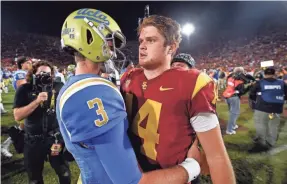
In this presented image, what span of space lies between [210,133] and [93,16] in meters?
0.83

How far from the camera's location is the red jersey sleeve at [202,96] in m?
1.12

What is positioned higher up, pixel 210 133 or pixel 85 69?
pixel 85 69

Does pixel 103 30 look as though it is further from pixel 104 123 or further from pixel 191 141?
pixel 191 141

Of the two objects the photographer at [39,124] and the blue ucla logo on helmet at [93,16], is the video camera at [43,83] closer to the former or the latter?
the photographer at [39,124]

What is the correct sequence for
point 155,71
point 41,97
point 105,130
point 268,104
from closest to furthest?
1. point 105,130
2. point 155,71
3. point 41,97
4. point 268,104

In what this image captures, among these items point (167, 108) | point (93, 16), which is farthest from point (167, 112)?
point (93, 16)

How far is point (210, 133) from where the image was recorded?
3.73 feet

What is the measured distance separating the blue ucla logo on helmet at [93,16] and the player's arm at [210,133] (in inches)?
23.7

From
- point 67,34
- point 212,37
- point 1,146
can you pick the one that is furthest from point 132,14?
point 67,34

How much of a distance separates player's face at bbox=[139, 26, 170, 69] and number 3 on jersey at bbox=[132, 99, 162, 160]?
207mm

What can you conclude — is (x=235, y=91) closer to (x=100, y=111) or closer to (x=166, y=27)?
(x=166, y=27)

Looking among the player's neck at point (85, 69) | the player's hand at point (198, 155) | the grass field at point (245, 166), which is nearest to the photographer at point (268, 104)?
the grass field at point (245, 166)

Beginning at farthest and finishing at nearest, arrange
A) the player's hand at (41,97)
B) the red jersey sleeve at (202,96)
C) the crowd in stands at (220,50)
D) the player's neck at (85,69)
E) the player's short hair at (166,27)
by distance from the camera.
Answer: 1. the crowd in stands at (220,50)
2. the player's hand at (41,97)
3. the player's short hair at (166,27)
4. the player's neck at (85,69)
5. the red jersey sleeve at (202,96)

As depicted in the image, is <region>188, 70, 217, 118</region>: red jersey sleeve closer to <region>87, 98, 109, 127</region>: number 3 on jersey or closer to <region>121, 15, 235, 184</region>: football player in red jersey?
<region>121, 15, 235, 184</region>: football player in red jersey
